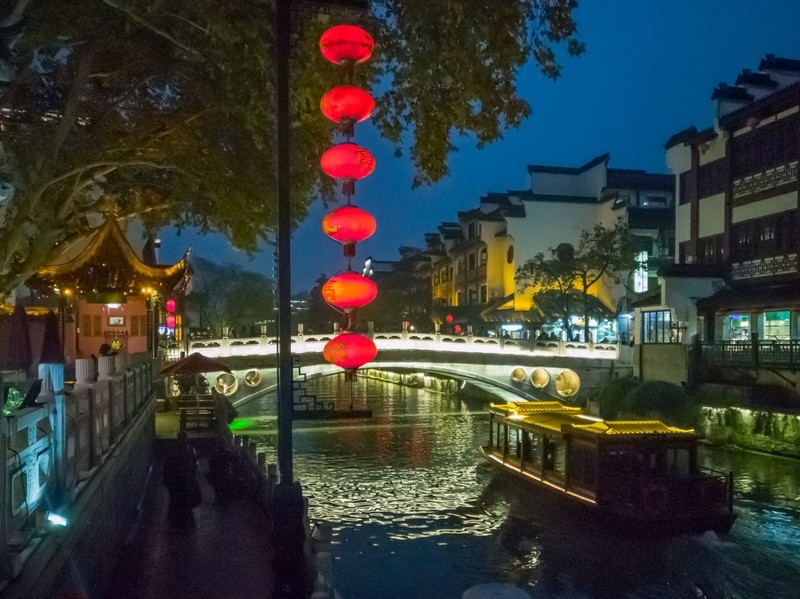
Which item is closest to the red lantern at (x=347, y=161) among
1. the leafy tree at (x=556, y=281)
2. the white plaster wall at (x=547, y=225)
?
the leafy tree at (x=556, y=281)

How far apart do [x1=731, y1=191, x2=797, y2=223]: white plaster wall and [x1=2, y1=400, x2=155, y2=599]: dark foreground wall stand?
23538 mm

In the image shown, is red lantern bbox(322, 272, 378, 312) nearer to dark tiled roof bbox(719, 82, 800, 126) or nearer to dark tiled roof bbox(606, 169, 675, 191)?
dark tiled roof bbox(719, 82, 800, 126)

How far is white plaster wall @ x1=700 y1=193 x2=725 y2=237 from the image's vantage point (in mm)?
30484

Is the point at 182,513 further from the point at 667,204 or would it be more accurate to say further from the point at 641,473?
the point at 667,204

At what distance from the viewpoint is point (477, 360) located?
34.9 m

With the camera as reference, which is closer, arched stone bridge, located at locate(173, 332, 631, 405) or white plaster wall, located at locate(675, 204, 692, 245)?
arched stone bridge, located at locate(173, 332, 631, 405)

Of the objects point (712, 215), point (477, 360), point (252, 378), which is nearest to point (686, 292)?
point (712, 215)

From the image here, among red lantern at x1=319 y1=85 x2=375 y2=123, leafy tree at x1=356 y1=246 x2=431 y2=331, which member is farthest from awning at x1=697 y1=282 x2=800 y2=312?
leafy tree at x1=356 y1=246 x2=431 y2=331

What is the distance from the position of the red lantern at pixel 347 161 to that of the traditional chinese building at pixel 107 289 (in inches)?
470

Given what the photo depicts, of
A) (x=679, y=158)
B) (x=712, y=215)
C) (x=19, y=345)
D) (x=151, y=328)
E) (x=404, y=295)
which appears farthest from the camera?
(x=404, y=295)

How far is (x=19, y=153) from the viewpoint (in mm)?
13648

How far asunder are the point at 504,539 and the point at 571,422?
142 inches

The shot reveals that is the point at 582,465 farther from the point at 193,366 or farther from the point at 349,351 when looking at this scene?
the point at 193,366

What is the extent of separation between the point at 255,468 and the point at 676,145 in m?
27.1
